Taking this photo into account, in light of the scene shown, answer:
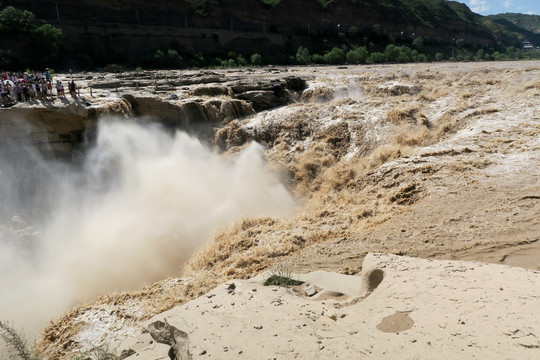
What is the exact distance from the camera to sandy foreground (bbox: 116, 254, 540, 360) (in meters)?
3.92

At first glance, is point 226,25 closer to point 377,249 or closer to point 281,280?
point 377,249

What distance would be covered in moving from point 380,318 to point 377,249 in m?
2.87

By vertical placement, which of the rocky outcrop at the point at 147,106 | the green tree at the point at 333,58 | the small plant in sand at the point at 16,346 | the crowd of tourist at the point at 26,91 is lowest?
the small plant in sand at the point at 16,346

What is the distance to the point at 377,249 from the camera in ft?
24.1

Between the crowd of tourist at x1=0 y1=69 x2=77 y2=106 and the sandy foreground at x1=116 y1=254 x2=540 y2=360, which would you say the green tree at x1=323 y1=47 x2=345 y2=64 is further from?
the sandy foreground at x1=116 y1=254 x2=540 y2=360

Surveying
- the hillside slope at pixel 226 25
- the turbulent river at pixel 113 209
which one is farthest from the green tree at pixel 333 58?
the turbulent river at pixel 113 209

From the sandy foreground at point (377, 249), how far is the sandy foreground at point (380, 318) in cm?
2

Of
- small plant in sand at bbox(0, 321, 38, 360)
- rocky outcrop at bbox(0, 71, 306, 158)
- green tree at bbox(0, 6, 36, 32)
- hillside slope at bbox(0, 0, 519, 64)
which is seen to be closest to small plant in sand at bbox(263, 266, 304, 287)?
small plant in sand at bbox(0, 321, 38, 360)

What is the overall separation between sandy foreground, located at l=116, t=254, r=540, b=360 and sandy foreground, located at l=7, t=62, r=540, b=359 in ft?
0.07

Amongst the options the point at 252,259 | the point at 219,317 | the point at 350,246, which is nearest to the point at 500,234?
the point at 350,246

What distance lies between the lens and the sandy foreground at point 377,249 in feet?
14.1

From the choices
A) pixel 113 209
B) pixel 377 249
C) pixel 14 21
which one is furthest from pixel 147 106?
pixel 14 21

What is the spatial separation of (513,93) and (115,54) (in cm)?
3415

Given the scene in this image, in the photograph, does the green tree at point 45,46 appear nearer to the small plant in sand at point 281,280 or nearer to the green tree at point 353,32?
the small plant in sand at point 281,280
